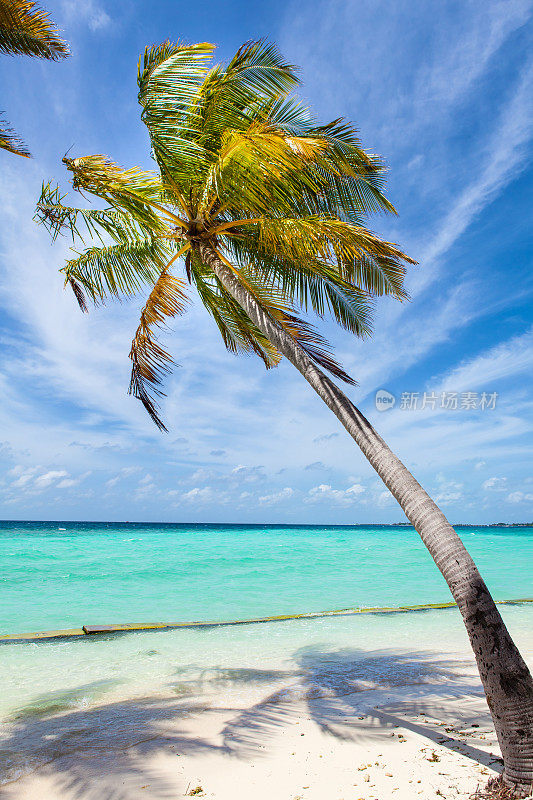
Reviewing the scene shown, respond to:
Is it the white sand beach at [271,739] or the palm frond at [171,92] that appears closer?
the white sand beach at [271,739]

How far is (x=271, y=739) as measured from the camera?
399 centimetres

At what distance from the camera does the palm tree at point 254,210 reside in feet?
13.5

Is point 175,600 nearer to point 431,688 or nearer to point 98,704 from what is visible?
point 98,704

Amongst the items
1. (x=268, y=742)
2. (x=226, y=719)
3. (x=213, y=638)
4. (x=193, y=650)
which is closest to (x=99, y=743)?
(x=226, y=719)

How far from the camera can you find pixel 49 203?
580cm

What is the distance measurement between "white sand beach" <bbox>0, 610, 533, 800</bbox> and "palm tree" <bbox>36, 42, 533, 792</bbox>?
5.86 ft

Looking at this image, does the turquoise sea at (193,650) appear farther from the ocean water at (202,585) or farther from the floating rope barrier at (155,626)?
the floating rope barrier at (155,626)

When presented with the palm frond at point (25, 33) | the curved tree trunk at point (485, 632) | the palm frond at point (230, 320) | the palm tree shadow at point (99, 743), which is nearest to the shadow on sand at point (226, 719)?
the palm tree shadow at point (99, 743)

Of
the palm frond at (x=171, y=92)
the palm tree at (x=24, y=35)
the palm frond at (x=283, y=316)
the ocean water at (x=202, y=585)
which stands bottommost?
the ocean water at (x=202, y=585)

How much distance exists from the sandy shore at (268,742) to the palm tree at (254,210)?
68.7 inches

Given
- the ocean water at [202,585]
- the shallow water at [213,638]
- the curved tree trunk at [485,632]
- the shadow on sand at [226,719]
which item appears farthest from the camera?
the ocean water at [202,585]

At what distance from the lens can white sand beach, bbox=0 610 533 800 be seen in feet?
10.5

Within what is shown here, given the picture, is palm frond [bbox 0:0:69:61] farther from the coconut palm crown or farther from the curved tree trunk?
the curved tree trunk

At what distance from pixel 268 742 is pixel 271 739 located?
0.07 metres
